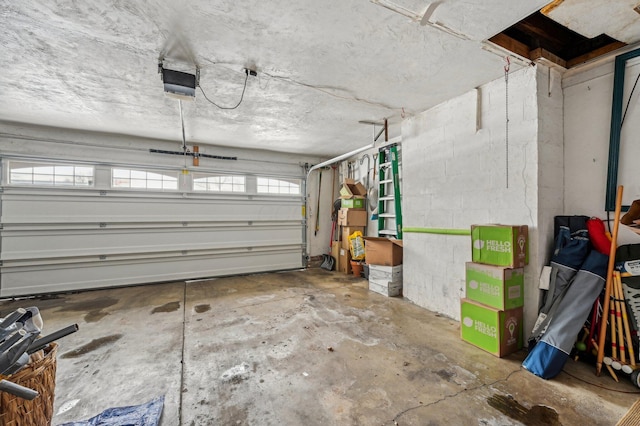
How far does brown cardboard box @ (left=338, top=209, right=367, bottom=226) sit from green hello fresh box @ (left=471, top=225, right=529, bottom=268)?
3.08 meters

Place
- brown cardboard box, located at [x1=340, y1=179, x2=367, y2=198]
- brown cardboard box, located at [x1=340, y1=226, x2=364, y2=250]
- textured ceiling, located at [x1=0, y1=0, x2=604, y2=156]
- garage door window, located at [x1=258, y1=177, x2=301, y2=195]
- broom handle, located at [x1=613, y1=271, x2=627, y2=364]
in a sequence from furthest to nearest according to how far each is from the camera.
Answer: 1. garage door window, located at [x1=258, y1=177, x2=301, y2=195]
2. brown cardboard box, located at [x1=340, y1=226, x2=364, y2=250]
3. brown cardboard box, located at [x1=340, y1=179, x2=367, y2=198]
4. broom handle, located at [x1=613, y1=271, x2=627, y2=364]
5. textured ceiling, located at [x1=0, y1=0, x2=604, y2=156]

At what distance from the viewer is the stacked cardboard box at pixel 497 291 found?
7.55 ft

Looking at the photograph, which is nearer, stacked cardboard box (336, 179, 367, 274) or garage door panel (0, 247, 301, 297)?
garage door panel (0, 247, 301, 297)

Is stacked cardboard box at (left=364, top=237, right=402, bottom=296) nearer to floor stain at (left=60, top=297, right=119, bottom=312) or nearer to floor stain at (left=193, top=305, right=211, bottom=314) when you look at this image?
floor stain at (left=193, top=305, right=211, bottom=314)

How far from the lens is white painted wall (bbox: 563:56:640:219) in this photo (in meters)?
2.17

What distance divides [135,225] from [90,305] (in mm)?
1538

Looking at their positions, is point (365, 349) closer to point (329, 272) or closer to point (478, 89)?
point (478, 89)

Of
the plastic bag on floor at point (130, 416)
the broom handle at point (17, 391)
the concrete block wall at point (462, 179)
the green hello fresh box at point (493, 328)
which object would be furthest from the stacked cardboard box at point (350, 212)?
the broom handle at point (17, 391)

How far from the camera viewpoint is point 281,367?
2.18m

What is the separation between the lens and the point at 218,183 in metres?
5.60

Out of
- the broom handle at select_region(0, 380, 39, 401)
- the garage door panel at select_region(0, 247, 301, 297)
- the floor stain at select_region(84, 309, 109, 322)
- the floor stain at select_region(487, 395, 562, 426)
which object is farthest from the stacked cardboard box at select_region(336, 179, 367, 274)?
the broom handle at select_region(0, 380, 39, 401)

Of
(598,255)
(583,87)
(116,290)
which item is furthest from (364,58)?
(116,290)

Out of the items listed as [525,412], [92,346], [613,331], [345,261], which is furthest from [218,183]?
[613,331]

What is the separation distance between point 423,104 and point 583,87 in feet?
4.81
